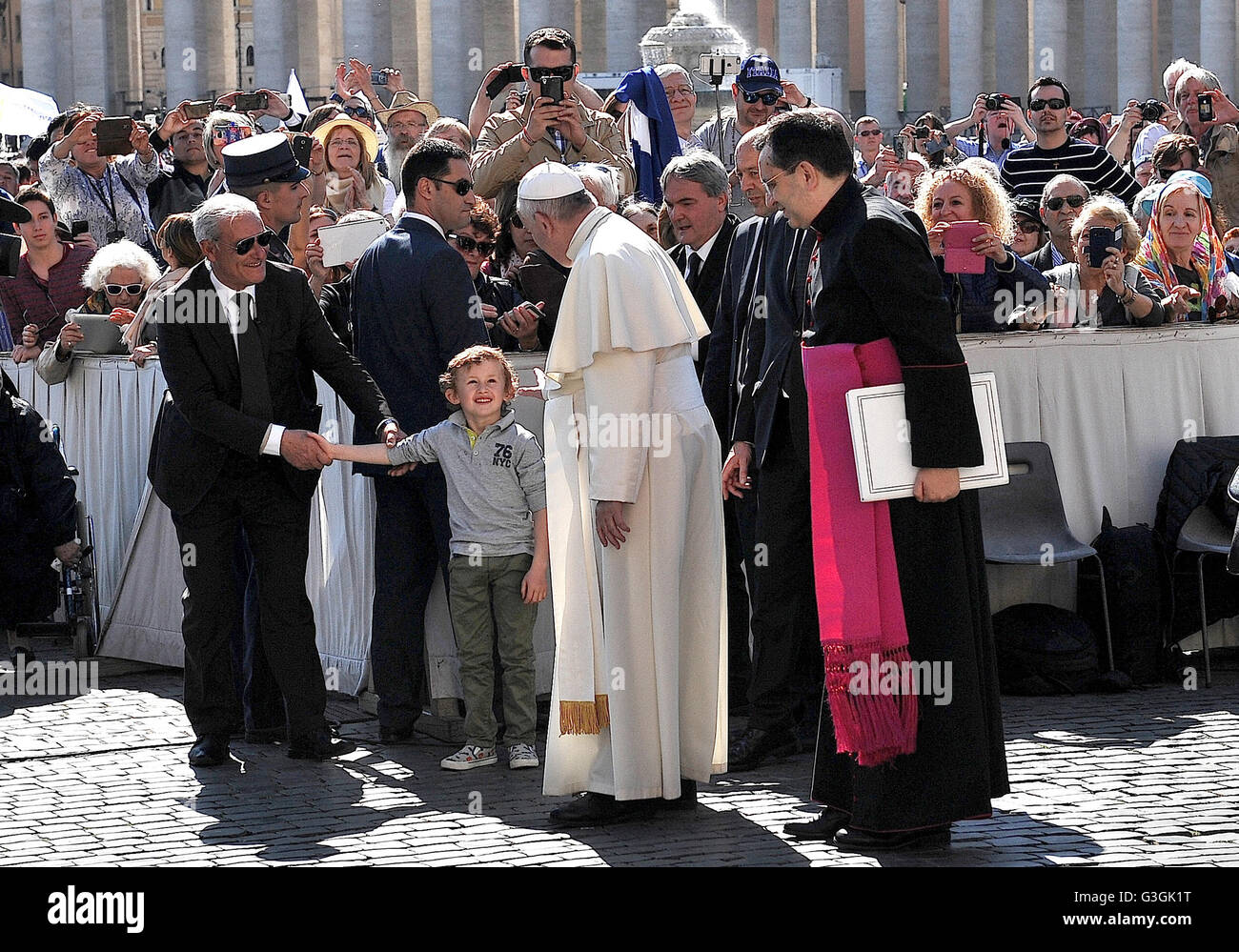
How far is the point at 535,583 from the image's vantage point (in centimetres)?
784

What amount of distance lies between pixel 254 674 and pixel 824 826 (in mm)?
2900

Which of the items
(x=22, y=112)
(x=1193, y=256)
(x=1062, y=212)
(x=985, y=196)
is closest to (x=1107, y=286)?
(x=985, y=196)

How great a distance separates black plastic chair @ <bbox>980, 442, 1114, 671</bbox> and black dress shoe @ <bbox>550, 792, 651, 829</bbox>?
116 inches

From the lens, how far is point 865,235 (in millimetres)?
6367

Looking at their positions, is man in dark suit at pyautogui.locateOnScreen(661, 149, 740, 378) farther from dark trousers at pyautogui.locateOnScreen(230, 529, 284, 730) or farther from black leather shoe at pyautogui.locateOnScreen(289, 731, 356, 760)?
black leather shoe at pyautogui.locateOnScreen(289, 731, 356, 760)

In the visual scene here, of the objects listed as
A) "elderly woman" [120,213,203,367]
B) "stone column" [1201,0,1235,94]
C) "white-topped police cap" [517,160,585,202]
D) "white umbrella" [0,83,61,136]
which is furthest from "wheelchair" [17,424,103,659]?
"stone column" [1201,0,1235,94]

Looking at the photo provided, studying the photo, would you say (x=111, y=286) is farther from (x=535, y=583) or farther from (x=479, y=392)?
(x=535, y=583)

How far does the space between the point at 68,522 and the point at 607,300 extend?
14.8ft

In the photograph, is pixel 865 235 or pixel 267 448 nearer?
pixel 865 235

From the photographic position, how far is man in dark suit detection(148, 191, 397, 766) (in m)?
7.85
